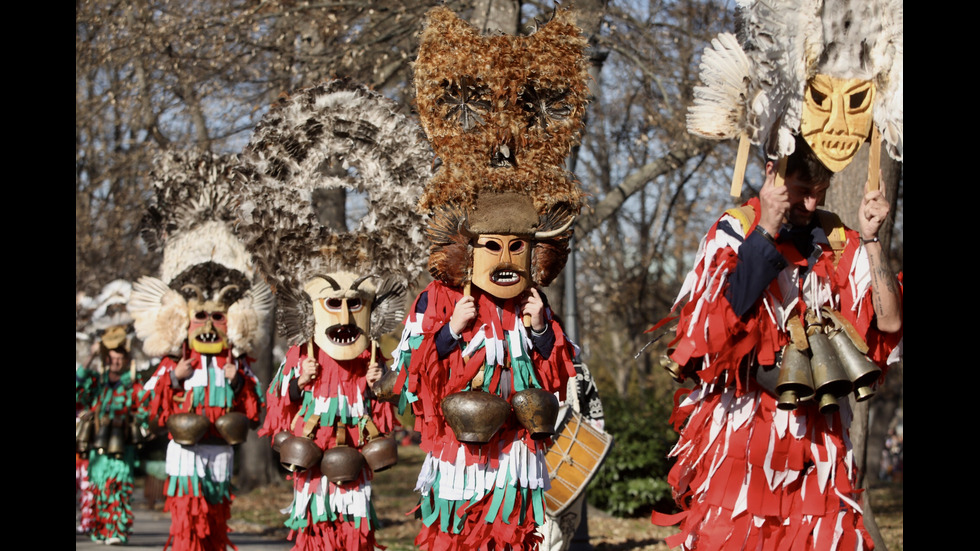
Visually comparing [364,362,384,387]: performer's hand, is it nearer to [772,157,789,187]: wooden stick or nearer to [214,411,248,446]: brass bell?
[214,411,248,446]: brass bell

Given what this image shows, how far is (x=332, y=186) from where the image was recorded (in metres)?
6.96

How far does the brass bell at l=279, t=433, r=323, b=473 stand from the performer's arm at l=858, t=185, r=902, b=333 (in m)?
3.68

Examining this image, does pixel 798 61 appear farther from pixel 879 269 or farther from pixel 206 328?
pixel 206 328

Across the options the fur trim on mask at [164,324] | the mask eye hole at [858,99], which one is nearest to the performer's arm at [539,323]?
the mask eye hole at [858,99]

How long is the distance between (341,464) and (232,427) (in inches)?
70.1

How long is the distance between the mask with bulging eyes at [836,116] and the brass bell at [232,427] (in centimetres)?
540

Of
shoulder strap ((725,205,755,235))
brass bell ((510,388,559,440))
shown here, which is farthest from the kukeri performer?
shoulder strap ((725,205,755,235))

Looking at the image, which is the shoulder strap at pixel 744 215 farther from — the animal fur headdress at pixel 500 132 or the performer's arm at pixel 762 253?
the animal fur headdress at pixel 500 132

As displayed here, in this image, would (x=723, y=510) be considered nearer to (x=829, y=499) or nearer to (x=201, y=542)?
(x=829, y=499)

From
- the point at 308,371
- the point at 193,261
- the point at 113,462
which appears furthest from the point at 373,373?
the point at 113,462

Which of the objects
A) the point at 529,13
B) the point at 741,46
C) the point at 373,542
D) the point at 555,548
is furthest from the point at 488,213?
the point at 529,13

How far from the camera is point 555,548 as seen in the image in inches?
294

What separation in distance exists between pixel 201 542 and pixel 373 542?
185cm

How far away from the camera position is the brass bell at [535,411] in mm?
5074
